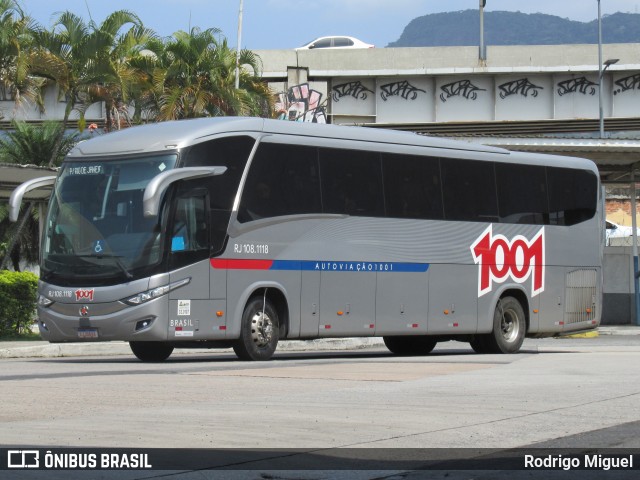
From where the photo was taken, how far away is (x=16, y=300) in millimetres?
25703

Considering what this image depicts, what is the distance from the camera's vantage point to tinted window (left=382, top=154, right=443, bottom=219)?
2170 centimetres

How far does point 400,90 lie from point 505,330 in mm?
32830

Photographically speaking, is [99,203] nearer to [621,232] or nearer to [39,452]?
[39,452]

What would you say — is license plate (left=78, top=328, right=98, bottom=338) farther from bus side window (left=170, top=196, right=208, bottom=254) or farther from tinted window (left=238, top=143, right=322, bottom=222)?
tinted window (left=238, top=143, right=322, bottom=222)

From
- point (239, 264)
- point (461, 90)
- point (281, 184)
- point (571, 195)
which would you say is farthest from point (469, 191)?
point (461, 90)

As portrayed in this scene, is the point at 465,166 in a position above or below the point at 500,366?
above

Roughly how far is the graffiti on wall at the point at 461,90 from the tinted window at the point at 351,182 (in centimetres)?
3408

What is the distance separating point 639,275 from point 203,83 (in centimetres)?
1432

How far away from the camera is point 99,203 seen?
18625 mm

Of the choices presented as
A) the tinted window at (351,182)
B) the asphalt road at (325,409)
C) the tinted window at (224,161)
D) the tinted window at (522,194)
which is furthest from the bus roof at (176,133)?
the tinted window at (522,194)

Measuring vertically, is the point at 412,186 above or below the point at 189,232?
above

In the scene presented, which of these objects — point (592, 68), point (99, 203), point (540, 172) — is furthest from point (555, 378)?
point (592, 68)

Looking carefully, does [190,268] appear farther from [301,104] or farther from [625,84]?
[625,84]

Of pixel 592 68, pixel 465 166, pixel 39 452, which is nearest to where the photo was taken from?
pixel 39 452
